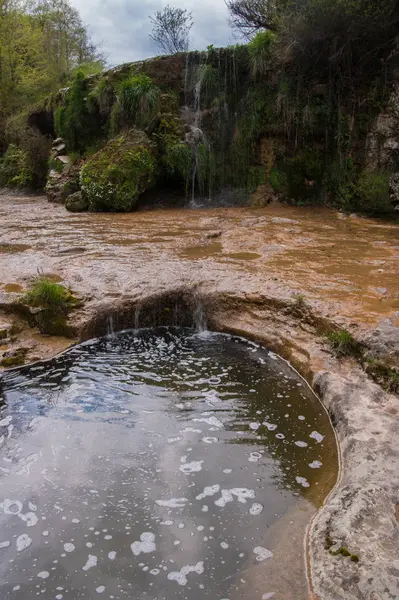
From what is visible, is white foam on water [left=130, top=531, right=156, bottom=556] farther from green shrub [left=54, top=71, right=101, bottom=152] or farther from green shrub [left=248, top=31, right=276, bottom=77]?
green shrub [left=54, top=71, right=101, bottom=152]

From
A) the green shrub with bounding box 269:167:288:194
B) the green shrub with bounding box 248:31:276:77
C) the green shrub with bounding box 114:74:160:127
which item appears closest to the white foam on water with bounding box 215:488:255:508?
the green shrub with bounding box 269:167:288:194

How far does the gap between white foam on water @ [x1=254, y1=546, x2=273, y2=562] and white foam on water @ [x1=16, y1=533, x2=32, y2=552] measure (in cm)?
117

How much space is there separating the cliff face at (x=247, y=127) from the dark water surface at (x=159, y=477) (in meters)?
8.17

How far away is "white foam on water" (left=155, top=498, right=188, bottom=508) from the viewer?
2.67m

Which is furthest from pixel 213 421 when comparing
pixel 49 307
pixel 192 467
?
pixel 49 307

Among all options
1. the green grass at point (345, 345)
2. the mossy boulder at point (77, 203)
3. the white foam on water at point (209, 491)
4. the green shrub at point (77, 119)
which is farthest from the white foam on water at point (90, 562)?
the green shrub at point (77, 119)

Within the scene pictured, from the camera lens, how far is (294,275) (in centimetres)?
576

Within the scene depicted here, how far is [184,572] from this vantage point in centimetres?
225

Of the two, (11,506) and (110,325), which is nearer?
(11,506)

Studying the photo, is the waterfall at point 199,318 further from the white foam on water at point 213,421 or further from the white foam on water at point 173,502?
the white foam on water at point 173,502

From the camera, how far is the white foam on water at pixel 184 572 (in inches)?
86.9

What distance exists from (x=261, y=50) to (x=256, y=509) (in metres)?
11.6

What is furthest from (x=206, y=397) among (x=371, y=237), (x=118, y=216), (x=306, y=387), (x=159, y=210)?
(x=159, y=210)

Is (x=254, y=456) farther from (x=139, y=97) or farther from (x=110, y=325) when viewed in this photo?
(x=139, y=97)
